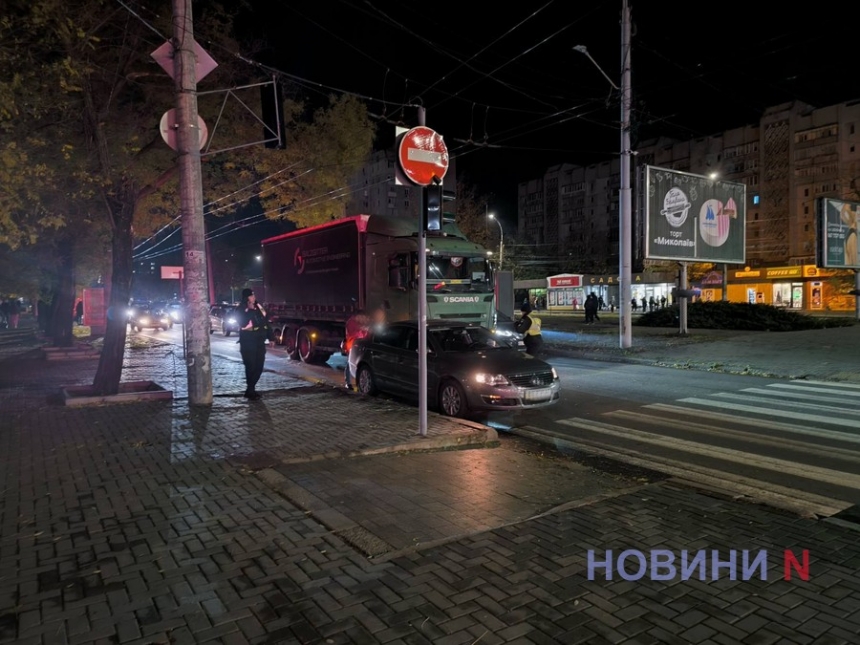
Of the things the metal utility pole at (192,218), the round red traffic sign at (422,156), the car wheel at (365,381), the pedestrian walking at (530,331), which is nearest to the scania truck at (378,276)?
the pedestrian walking at (530,331)

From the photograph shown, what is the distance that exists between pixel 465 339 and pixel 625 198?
1149 centimetres

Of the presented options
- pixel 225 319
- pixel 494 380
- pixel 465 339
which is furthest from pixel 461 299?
pixel 225 319

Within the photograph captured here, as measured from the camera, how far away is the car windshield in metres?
10.1

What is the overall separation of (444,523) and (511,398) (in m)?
4.46

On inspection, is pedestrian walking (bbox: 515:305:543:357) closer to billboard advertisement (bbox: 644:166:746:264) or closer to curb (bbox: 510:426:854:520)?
billboard advertisement (bbox: 644:166:746:264)

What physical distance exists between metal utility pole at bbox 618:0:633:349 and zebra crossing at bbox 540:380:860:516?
25.0ft

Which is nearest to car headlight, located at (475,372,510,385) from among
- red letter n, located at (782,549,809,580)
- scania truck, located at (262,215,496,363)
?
scania truck, located at (262,215,496,363)

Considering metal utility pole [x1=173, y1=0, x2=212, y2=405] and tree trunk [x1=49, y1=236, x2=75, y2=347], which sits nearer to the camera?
metal utility pole [x1=173, y1=0, x2=212, y2=405]

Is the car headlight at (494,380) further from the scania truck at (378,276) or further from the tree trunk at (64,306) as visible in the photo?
the tree trunk at (64,306)

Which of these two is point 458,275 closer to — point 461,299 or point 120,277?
point 461,299

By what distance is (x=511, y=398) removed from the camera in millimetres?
8977

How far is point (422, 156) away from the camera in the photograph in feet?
24.6

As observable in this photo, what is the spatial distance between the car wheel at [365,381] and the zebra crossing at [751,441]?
3.88 meters

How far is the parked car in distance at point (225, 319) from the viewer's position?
1164 inches
